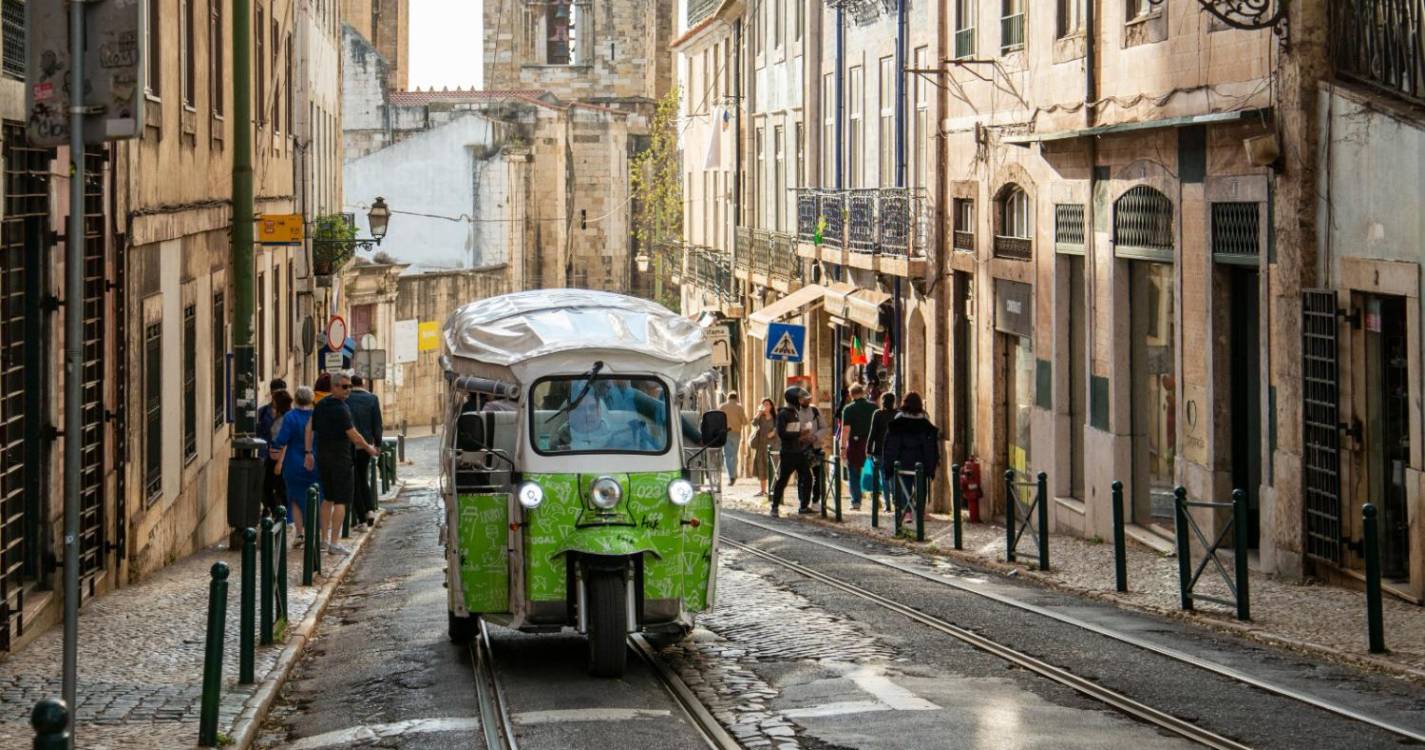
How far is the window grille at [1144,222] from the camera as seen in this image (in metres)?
19.8

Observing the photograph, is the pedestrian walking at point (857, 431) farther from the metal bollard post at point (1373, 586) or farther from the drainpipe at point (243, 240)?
the metal bollard post at point (1373, 586)

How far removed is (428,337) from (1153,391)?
36.1 metres

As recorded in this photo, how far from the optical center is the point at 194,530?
69.1ft

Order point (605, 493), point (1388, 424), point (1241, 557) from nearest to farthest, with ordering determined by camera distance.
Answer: point (605, 493), point (1241, 557), point (1388, 424)

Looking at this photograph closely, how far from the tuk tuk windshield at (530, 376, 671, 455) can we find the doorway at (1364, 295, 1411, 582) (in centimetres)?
606

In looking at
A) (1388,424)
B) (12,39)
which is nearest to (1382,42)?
(1388,424)

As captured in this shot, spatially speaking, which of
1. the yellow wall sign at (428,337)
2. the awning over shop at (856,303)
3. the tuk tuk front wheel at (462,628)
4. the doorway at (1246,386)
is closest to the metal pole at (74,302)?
the tuk tuk front wheel at (462,628)

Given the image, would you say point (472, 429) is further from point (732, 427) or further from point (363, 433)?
point (732, 427)

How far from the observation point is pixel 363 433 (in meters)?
21.0

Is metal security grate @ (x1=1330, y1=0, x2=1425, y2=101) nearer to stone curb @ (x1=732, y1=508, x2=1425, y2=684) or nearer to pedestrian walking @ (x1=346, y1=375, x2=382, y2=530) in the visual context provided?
stone curb @ (x1=732, y1=508, x2=1425, y2=684)

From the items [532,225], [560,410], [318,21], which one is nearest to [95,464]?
[560,410]

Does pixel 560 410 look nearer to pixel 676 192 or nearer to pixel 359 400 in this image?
pixel 359 400

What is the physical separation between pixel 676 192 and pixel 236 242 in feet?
135

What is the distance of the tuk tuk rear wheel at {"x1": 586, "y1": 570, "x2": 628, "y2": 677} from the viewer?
11797 millimetres
